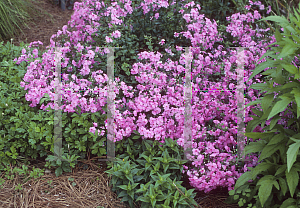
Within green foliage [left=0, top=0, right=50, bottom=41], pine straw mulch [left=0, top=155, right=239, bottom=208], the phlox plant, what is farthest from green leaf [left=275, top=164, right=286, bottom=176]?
green foliage [left=0, top=0, right=50, bottom=41]

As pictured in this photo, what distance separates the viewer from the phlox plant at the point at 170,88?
2648 mm

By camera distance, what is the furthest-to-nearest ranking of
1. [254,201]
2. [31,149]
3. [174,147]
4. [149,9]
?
[149,9], [31,149], [174,147], [254,201]

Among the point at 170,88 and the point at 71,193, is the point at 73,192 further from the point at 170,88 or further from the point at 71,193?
the point at 170,88

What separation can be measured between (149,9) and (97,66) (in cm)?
99

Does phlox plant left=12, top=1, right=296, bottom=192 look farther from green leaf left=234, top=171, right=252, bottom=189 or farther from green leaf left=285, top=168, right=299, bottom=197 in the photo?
green leaf left=285, top=168, right=299, bottom=197

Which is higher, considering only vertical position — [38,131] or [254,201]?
[38,131]

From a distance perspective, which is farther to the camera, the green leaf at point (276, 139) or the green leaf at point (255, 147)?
the green leaf at point (255, 147)

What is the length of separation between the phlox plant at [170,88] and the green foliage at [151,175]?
11cm

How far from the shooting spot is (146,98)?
9.44 feet

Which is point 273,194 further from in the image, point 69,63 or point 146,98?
point 69,63

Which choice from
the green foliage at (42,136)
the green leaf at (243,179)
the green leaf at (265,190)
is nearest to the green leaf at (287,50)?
the green leaf at (265,190)

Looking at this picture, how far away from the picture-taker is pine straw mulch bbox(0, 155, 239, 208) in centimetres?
251

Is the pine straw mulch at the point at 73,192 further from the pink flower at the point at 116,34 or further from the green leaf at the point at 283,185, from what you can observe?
the pink flower at the point at 116,34

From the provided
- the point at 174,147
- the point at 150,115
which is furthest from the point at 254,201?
the point at 150,115
